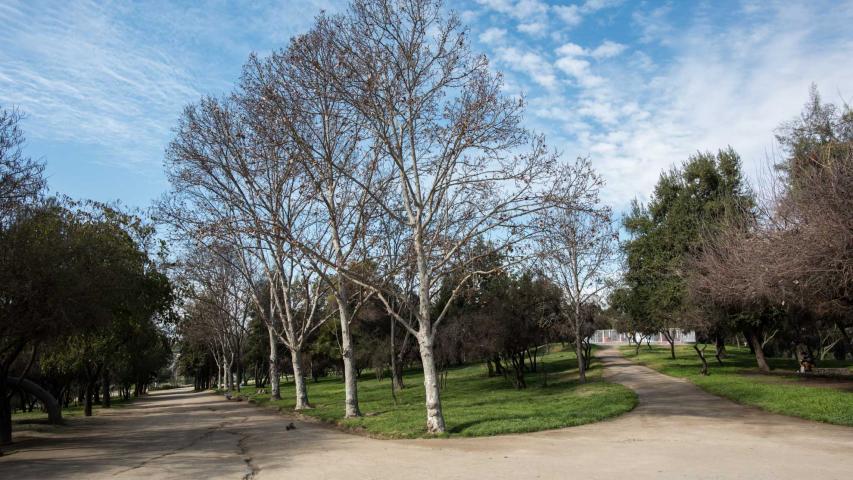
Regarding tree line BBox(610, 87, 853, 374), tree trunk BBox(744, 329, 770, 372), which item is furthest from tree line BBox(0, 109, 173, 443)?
tree trunk BBox(744, 329, 770, 372)

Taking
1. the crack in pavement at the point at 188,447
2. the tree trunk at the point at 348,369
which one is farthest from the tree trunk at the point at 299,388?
the tree trunk at the point at 348,369

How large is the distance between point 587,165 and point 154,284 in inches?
811

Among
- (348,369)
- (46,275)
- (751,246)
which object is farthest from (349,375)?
(751,246)

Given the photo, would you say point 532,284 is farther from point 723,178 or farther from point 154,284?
point 154,284

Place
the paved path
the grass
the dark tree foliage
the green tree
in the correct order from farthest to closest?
the green tree, the grass, the dark tree foliage, the paved path

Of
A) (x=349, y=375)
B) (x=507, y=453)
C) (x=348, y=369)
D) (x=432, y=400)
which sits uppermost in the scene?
(x=348, y=369)

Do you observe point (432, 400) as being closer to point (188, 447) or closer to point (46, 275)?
point (188, 447)

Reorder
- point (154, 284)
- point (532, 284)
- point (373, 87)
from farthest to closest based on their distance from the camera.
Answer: point (532, 284)
point (154, 284)
point (373, 87)

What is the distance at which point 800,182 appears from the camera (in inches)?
688

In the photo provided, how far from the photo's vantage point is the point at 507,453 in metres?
11.9

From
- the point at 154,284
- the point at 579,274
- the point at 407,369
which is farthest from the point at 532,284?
the point at 407,369

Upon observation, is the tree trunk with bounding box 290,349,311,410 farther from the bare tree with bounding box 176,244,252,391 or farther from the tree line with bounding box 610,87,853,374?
the tree line with bounding box 610,87,853,374

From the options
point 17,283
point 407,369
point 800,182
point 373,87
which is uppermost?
point 373,87

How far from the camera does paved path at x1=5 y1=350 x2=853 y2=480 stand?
9.85 metres
